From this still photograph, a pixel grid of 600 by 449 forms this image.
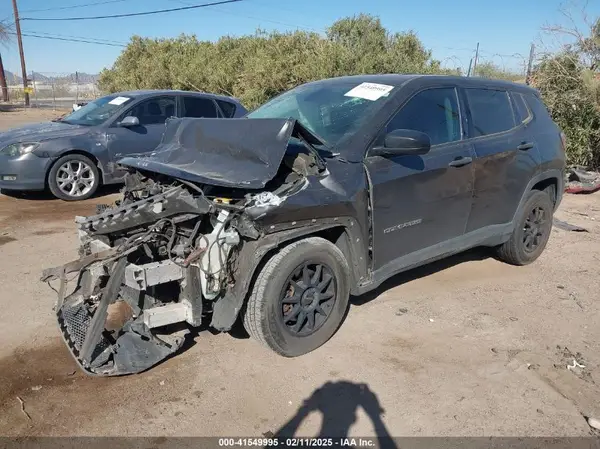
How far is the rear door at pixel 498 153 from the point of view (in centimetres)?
439

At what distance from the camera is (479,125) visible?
445 centimetres

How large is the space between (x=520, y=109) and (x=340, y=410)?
3.61 metres

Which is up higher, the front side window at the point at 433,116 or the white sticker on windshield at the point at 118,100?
the white sticker on windshield at the point at 118,100

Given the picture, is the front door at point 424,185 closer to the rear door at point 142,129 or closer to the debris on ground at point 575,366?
the debris on ground at point 575,366

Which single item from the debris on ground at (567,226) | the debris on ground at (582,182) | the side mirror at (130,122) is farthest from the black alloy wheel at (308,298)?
the debris on ground at (582,182)

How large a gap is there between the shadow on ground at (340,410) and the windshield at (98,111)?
646cm

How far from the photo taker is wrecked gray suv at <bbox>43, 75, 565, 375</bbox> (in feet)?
10.1

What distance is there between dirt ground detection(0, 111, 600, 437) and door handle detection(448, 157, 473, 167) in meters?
1.23

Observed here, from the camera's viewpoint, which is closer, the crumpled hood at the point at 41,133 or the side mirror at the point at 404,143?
the side mirror at the point at 404,143

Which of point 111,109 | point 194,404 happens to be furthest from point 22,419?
point 111,109

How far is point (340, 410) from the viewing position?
2943mm

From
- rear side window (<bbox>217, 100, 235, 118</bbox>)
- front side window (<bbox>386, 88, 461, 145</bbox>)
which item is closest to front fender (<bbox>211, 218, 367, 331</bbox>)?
front side window (<bbox>386, 88, 461, 145</bbox>)

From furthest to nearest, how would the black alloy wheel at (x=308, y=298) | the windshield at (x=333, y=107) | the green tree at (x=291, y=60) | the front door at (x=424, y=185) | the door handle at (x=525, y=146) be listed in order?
the green tree at (x=291, y=60) < the door handle at (x=525, y=146) < the windshield at (x=333, y=107) < the front door at (x=424, y=185) < the black alloy wheel at (x=308, y=298)

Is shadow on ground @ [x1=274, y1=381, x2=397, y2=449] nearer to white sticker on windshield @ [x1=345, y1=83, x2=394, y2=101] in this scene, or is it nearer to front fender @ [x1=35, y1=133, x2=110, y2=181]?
white sticker on windshield @ [x1=345, y1=83, x2=394, y2=101]
